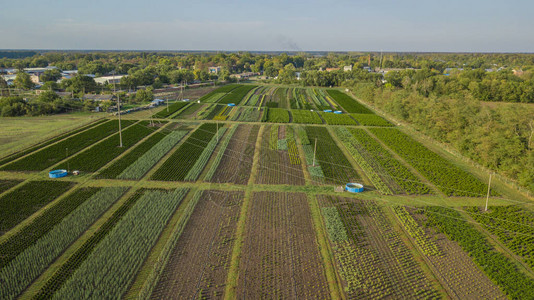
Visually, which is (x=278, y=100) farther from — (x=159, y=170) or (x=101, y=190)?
(x=101, y=190)

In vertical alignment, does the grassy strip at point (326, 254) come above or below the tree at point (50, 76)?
below

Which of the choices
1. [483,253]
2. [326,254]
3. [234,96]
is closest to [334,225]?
[326,254]

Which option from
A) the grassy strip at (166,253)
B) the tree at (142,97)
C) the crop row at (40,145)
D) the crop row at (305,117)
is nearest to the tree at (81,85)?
the tree at (142,97)

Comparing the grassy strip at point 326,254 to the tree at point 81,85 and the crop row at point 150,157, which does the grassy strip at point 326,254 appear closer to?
the crop row at point 150,157

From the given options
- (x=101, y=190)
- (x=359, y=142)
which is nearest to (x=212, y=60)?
(x=359, y=142)

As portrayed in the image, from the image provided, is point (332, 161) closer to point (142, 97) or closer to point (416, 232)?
point (416, 232)

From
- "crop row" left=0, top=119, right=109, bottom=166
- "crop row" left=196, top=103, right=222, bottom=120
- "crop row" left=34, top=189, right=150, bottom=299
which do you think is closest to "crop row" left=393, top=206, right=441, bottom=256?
"crop row" left=34, top=189, right=150, bottom=299

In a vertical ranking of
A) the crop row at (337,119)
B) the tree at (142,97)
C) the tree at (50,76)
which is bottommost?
the crop row at (337,119)
